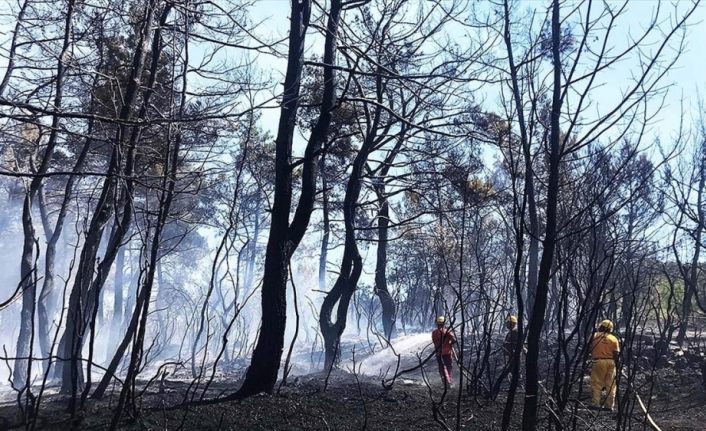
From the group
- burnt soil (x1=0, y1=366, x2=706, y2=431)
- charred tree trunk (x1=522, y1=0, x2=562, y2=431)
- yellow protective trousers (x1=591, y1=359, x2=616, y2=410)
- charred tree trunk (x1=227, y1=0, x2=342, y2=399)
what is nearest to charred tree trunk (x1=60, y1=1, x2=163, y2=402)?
burnt soil (x1=0, y1=366, x2=706, y2=431)

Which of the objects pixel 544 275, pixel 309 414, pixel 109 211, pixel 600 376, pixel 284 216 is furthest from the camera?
pixel 600 376

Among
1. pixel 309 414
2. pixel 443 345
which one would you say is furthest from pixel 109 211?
pixel 443 345

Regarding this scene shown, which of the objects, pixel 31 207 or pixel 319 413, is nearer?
pixel 319 413

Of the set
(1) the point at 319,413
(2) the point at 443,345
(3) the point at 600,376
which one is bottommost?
(1) the point at 319,413

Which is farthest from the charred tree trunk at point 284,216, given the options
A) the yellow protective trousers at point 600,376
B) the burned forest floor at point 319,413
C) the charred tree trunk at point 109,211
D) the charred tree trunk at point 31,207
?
the yellow protective trousers at point 600,376

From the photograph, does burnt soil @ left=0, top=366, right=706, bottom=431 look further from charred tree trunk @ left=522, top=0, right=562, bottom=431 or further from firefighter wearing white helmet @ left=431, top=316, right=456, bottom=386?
charred tree trunk @ left=522, top=0, right=562, bottom=431

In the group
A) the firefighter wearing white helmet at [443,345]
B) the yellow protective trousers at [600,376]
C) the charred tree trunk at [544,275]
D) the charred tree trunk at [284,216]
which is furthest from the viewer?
the yellow protective trousers at [600,376]

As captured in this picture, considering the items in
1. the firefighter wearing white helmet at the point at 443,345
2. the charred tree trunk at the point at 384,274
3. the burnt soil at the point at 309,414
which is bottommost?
the burnt soil at the point at 309,414

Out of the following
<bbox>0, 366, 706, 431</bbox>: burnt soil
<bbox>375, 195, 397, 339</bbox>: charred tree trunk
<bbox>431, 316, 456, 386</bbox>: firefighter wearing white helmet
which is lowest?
<bbox>0, 366, 706, 431</bbox>: burnt soil

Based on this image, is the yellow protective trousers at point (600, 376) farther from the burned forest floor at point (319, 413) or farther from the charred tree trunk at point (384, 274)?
the charred tree trunk at point (384, 274)

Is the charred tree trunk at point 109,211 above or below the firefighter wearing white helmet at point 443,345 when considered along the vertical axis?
above

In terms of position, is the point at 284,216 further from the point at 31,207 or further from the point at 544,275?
the point at 544,275

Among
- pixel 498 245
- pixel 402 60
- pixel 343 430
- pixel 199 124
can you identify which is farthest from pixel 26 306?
pixel 498 245

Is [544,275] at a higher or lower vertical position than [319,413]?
higher
